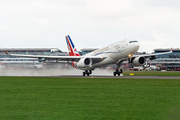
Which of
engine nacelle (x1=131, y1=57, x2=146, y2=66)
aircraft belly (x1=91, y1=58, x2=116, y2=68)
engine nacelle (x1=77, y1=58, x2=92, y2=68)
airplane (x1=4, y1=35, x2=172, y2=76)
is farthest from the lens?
aircraft belly (x1=91, y1=58, x2=116, y2=68)

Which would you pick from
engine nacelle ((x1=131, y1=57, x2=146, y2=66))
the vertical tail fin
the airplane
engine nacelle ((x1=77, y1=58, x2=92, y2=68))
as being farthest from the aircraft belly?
the vertical tail fin

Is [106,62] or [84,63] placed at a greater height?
[106,62]

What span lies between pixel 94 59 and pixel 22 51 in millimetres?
137910

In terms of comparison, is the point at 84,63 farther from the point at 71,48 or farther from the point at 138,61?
the point at 71,48

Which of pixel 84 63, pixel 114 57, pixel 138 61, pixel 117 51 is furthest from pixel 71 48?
pixel 138 61

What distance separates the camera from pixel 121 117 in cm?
909

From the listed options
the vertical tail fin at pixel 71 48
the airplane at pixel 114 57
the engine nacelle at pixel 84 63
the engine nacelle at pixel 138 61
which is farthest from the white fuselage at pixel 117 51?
the vertical tail fin at pixel 71 48

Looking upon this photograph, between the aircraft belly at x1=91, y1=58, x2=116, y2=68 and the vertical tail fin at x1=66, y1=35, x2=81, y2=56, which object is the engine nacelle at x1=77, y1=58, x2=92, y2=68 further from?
the vertical tail fin at x1=66, y1=35, x2=81, y2=56

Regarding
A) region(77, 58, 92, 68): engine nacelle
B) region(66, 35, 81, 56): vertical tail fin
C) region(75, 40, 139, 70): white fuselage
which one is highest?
region(66, 35, 81, 56): vertical tail fin

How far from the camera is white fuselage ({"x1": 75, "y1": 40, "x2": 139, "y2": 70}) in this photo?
42.1m

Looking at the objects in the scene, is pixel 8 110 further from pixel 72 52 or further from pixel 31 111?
pixel 72 52

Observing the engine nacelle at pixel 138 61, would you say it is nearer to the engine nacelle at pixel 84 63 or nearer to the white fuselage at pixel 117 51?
the white fuselage at pixel 117 51

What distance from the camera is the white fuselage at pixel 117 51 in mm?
42094

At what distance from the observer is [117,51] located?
144 feet
